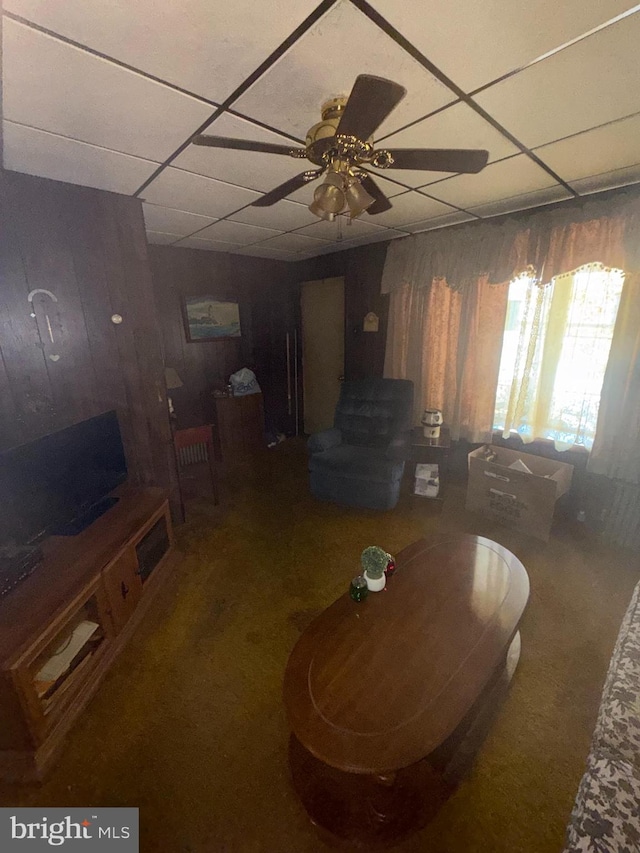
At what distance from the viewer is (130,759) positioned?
142 cm

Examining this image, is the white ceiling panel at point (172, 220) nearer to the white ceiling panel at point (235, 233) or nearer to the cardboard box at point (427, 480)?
the white ceiling panel at point (235, 233)

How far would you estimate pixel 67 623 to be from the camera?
1.56 metres

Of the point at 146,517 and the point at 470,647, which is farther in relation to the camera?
the point at 146,517

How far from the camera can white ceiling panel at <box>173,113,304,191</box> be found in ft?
4.90

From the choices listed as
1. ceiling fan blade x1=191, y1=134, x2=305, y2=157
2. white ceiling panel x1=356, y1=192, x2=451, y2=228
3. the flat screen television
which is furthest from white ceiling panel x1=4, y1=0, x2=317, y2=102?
the flat screen television

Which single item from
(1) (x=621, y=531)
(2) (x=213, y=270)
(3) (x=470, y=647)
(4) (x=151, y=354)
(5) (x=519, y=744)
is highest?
(2) (x=213, y=270)

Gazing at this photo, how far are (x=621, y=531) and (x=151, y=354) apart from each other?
3813mm

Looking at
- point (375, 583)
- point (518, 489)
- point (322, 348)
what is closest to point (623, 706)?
point (375, 583)

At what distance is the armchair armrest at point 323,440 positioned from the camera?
3.27 m

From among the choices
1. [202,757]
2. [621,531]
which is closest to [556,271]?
[621,531]

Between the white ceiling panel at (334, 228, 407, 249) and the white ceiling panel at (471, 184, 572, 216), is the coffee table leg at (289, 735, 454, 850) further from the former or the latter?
the white ceiling panel at (334, 228, 407, 249)

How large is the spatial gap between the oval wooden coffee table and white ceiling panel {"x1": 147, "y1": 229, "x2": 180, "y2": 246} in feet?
11.6

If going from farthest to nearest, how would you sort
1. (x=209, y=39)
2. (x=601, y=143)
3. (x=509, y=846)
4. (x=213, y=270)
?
(x=213, y=270)
(x=601, y=143)
(x=509, y=846)
(x=209, y=39)

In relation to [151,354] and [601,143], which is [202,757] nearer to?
[151,354]
